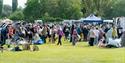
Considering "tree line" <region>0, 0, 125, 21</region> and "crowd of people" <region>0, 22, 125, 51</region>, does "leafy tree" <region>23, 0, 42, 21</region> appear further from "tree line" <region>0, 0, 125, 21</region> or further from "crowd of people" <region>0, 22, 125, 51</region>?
"crowd of people" <region>0, 22, 125, 51</region>

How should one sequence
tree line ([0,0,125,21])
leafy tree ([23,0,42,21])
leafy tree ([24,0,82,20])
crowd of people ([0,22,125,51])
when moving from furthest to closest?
leafy tree ([23,0,42,21])
leafy tree ([24,0,82,20])
tree line ([0,0,125,21])
crowd of people ([0,22,125,51])

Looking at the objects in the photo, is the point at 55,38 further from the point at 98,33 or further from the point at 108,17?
the point at 108,17

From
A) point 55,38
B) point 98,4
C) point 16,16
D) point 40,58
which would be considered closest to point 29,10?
point 16,16

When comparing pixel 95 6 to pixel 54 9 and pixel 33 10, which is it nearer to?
pixel 54 9

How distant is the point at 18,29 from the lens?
42594 mm

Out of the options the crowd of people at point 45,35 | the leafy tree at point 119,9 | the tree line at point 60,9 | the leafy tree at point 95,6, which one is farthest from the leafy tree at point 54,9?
the crowd of people at point 45,35

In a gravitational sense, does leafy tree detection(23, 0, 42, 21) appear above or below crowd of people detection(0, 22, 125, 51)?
above

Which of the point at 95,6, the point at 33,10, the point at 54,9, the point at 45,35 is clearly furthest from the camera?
the point at 33,10

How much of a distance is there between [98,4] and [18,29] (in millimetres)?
78664

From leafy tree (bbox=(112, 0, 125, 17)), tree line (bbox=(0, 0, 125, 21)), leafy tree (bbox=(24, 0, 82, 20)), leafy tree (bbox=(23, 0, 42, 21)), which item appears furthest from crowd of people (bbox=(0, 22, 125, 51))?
leafy tree (bbox=(112, 0, 125, 17))

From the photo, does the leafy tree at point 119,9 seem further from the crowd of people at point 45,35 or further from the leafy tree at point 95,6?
the crowd of people at point 45,35

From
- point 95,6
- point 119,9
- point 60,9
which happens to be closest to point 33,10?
point 60,9

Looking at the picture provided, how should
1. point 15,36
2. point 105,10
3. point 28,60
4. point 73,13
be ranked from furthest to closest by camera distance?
point 105,10
point 73,13
point 15,36
point 28,60

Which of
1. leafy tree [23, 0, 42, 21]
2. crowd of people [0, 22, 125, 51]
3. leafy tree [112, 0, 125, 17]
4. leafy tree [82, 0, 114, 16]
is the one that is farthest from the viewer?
leafy tree [112, 0, 125, 17]
